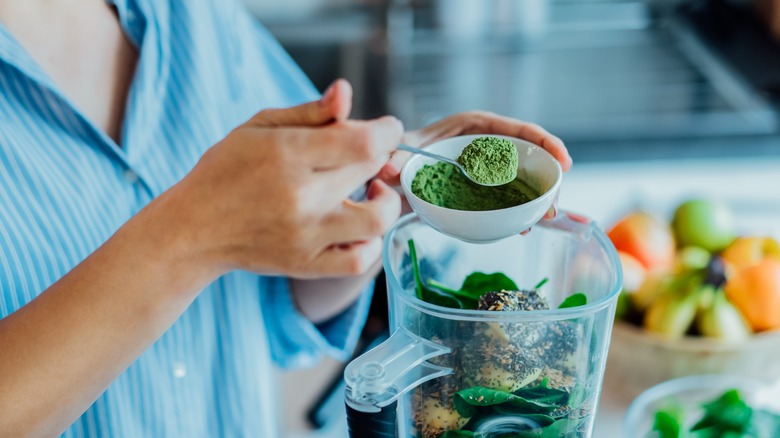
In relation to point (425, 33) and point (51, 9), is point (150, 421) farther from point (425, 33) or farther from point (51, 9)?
point (425, 33)

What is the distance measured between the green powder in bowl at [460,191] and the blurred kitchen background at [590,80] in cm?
64

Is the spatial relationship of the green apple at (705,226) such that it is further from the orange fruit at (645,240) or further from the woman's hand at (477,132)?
the woman's hand at (477,132)

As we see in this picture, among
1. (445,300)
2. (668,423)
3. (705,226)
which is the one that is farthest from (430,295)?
(705,226)

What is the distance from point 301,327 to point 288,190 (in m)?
0.37

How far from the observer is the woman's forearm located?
508mm

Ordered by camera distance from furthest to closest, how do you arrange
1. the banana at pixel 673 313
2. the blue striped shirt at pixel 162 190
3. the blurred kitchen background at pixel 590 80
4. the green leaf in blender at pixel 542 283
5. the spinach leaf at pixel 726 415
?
the blurred kitchen background at pixel 590 80, the banana at pixel 673 313, the spinach leaf at pixel 726 415, the blue striped shirt at pixel 162 190, the green leaf in blender at pixel 542 283

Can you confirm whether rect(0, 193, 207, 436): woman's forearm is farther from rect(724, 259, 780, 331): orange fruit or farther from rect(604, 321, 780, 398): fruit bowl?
rect(724, 259, 780, 331): orange fruit

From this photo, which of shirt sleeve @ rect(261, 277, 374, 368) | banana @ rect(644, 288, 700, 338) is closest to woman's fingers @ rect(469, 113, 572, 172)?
shirt sleeve @ rect(261, 277, 374, 368)

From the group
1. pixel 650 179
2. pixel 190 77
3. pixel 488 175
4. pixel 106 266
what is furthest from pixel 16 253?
pixel 650 179

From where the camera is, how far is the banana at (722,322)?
88 cm

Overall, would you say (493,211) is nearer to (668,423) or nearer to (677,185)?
(668,423)

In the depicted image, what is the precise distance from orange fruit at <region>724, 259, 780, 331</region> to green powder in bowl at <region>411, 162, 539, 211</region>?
52 centimetres

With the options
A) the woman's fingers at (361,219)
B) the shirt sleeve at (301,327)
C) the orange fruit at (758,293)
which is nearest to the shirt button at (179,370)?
the shirt sleeve at (301,327)

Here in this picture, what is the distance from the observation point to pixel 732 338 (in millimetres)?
879
